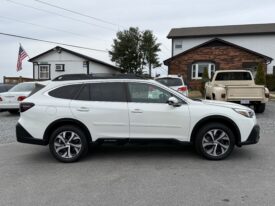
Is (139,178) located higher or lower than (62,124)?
lower

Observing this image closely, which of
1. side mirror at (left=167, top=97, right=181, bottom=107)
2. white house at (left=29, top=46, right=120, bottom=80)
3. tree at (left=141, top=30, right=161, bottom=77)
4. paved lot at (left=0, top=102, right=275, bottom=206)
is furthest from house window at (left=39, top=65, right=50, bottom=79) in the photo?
side mirror at (left=167, top=97, right=181, bottom=107)

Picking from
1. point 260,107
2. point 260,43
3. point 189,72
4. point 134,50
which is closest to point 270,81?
point 189,72

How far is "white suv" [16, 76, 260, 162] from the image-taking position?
233 inches

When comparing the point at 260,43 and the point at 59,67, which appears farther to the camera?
the point at 59,67

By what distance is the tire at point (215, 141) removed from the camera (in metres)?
5.95

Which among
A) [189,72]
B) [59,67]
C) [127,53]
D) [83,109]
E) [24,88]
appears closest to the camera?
[83,109]

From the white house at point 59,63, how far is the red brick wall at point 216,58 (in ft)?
38.0

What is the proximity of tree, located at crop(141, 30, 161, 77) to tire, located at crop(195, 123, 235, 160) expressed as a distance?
120 ft

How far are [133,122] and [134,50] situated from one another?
36.1 metres

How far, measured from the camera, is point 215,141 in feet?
19.6

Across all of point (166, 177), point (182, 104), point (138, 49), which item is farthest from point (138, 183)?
point (138, 49)

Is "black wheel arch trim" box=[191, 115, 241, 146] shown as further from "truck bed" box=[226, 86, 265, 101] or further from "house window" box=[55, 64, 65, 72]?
"house window" box=[55, 64, 65, 72]

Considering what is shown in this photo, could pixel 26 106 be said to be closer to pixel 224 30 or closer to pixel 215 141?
pixel 215 141

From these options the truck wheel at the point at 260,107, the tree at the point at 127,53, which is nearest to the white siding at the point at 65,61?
the tree at the point at 127,53
